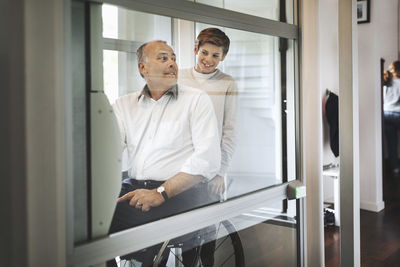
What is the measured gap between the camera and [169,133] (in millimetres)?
1394

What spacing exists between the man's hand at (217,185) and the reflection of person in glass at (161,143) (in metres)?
0.04

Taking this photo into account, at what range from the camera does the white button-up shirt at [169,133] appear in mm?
1305

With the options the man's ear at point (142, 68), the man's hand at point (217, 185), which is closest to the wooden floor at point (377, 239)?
the man's hand at point (217, 185)

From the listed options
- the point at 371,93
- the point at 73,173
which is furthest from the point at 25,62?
the point at 371,93

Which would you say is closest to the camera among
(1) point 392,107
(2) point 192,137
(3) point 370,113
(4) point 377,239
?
(2) point 192,137

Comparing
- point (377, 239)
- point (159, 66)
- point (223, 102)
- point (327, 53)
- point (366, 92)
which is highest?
point (327, 53)

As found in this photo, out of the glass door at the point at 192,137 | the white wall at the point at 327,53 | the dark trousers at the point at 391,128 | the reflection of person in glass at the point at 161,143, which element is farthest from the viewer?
the dark trousers at the point at 391,128

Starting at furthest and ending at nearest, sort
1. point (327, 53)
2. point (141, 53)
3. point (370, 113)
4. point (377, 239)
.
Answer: point (370, 113)
point (327, 53)
point (377, 239)
point (141, 53)

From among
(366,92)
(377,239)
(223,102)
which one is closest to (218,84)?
(223,102)

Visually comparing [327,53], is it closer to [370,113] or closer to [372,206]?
[370,113]

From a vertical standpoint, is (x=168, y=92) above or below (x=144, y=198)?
above

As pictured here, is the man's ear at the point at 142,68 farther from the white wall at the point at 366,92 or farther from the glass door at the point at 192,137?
the white wall at the point at 366,92

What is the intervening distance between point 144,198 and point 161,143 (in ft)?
0.63

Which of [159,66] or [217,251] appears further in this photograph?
[217,251]
